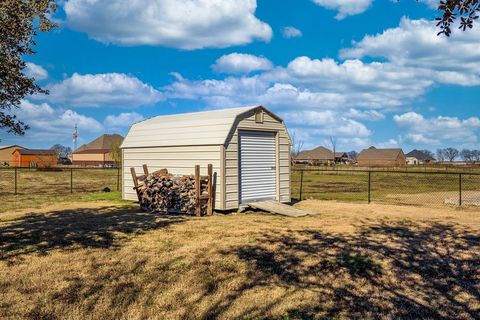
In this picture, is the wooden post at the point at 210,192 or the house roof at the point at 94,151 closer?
the wooden post at the point at 210,192

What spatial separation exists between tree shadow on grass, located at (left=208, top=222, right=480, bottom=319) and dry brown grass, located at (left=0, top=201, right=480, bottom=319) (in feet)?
0.06

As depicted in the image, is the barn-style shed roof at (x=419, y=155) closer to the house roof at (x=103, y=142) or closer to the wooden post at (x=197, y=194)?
the house roof at (x=103, y=142)

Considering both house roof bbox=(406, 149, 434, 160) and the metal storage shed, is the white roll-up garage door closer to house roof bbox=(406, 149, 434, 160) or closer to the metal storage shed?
the metal storage shed

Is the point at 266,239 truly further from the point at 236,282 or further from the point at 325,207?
the point at 325,207

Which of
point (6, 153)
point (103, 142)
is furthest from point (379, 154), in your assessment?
point (6, 153)

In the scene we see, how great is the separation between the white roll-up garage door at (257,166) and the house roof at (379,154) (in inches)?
3590

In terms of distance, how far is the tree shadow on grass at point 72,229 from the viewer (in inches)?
327

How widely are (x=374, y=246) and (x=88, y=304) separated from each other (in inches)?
226

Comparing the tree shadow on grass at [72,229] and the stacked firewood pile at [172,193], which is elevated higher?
the stacked firewood pile at [172,193]

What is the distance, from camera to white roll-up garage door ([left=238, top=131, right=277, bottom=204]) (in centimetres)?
1453

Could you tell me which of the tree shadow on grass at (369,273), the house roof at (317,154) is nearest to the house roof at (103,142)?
the house roof at (317,154)

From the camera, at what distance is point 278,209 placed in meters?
13.9

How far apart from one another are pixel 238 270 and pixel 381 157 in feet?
336

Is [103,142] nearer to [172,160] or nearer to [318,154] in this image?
[318,154]
